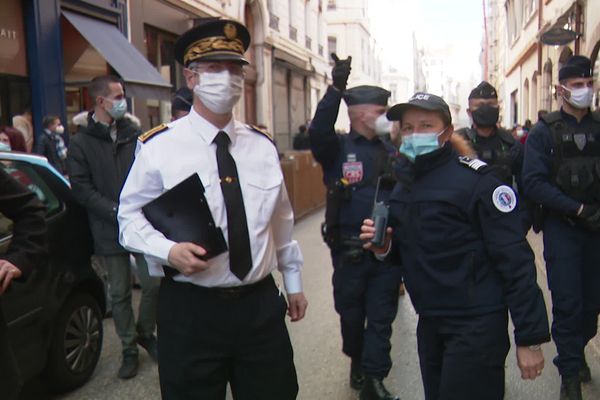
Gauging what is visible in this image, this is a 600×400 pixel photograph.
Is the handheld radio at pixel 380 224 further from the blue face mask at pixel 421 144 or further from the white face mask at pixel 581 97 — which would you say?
the white face mask at pixel 581 97

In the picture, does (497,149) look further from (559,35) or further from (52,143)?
(559,35)

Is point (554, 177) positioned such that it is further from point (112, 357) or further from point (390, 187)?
point (112, 357)

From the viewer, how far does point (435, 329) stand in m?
2.91

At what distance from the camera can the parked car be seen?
384 cm

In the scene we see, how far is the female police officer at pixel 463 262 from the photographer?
105 inches

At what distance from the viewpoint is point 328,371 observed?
480 centimetres

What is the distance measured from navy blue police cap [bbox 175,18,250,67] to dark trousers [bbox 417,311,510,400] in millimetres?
1449

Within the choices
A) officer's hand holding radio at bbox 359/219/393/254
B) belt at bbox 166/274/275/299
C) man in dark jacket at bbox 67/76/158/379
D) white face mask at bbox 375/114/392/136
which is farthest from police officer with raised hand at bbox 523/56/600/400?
man in dark jacket at bbox 67/76/158/379

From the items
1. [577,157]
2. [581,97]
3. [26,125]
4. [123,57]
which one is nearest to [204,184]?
[577,157]

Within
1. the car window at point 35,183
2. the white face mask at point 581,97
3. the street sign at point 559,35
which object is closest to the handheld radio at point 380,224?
the white face mask at point 581,97

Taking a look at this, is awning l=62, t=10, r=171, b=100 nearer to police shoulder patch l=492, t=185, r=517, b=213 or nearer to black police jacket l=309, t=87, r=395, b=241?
black police jacket l=309, t=87, r=395, b=241

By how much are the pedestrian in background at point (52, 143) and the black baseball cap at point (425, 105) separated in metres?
7.79

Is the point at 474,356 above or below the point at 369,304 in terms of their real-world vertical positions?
above

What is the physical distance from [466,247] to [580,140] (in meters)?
1.86
